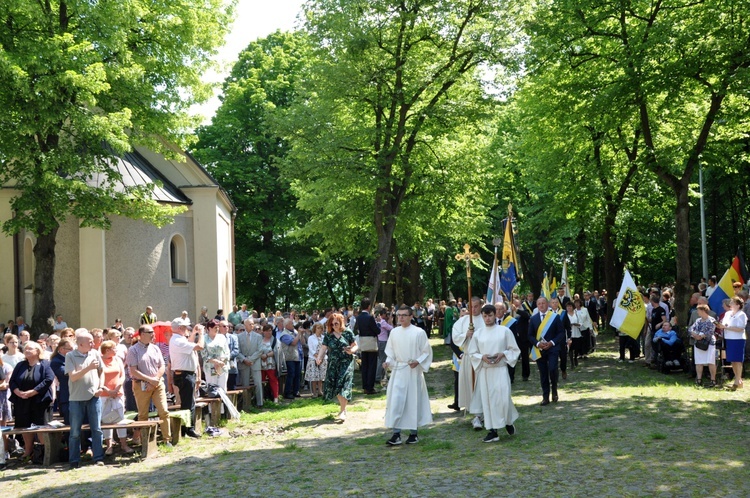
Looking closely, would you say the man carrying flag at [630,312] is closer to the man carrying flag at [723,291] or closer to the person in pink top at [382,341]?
the man carrying flag at [723,291]

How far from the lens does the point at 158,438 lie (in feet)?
39.9

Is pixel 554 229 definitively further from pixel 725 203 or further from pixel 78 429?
pixel 78 429

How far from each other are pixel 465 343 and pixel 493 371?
212cm

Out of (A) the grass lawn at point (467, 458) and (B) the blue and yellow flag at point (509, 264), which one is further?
(B) the blue and yellow flag at point (509, 264)

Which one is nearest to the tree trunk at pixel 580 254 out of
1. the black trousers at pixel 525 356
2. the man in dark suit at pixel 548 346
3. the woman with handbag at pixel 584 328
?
Answer: the woman with handbag at pixel 584 328

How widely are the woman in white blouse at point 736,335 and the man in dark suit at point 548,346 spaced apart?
3215 millimetres

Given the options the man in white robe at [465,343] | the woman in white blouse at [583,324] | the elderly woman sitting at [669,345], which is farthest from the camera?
the woman in white blouse at [583,324]

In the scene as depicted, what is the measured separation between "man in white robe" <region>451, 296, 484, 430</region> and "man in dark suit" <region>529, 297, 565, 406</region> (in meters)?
1.48

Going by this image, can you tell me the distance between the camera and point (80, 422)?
10.7m

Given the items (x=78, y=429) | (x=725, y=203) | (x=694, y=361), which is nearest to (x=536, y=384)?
(x=694, y=361)

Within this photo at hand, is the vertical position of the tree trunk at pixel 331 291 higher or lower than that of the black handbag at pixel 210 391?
higher

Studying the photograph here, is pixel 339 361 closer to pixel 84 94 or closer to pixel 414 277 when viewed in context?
pixel 84 94

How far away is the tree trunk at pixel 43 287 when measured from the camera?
20.5 metres

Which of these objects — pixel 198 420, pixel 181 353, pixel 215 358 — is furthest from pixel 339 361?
pixel 181 353
